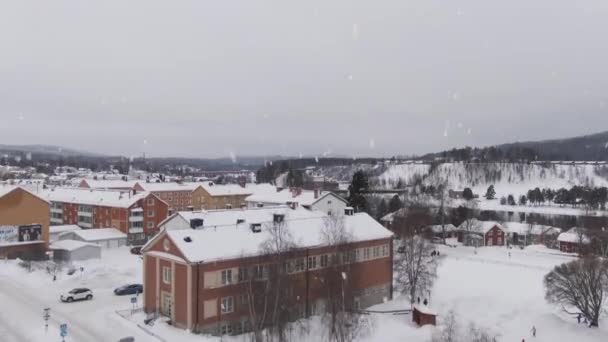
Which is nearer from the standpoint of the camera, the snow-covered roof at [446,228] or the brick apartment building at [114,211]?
the brick apartment building at [114,211]

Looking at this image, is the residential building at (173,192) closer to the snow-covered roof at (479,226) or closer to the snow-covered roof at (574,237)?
the snow-covered roof at (479,226)

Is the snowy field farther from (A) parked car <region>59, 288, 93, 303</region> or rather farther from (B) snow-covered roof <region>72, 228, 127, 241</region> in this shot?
(B) snow-covered roof <region>72, 228, 127, 241</region>

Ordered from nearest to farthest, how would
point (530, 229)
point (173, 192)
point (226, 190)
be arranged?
1. point (530, 229)
2. point (173, 192)
3. point (226, 190)

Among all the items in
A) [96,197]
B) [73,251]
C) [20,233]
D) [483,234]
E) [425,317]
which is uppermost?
[96,197]

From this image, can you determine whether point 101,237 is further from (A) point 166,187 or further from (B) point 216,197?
(B) point 216,197

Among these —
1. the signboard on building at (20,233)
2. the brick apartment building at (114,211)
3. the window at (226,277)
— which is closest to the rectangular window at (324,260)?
the window at (226,277)

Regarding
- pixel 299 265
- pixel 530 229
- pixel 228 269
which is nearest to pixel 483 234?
pixel 530 229

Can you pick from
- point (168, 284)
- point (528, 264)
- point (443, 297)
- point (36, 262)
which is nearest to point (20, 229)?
point (36, 262)

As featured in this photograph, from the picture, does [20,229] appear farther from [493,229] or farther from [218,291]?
[493,229]
